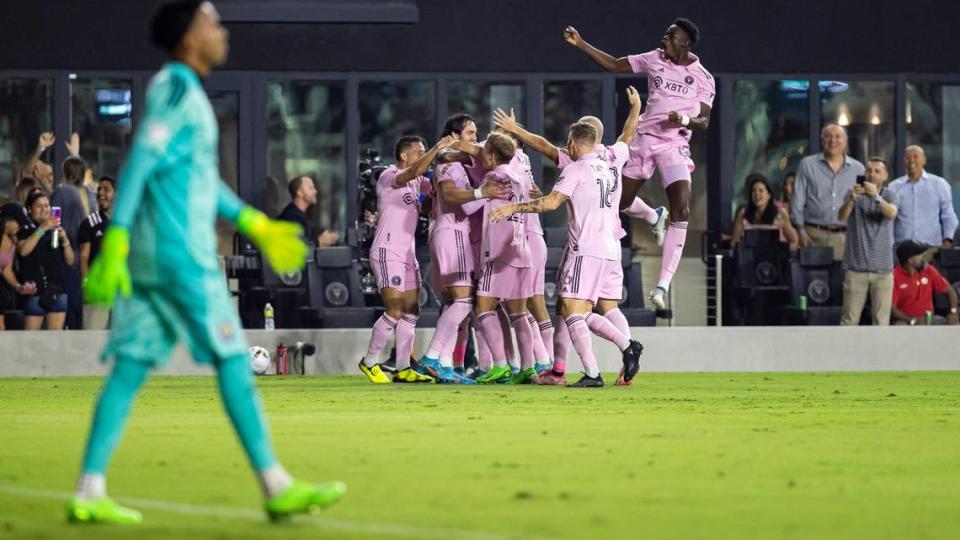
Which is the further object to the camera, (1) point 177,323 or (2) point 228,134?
(2) point 228,134

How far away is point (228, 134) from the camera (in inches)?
990

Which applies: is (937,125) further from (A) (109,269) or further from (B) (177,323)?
(A) (109,269)

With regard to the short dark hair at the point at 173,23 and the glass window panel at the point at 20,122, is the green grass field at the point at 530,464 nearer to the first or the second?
the short dark hair at the point at 173,23

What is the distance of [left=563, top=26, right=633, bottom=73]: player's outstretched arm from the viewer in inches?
643

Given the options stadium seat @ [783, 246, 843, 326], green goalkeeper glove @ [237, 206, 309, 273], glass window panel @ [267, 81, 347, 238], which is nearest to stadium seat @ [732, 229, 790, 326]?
stadium seat @ [783, 246, 843, 326]

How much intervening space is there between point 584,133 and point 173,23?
8285mm

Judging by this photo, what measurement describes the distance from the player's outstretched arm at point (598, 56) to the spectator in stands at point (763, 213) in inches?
215

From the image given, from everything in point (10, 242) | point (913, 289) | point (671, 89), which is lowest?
point (913, 289)

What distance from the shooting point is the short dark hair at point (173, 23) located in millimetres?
7125

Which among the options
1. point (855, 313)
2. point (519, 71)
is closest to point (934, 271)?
point (855, 313)

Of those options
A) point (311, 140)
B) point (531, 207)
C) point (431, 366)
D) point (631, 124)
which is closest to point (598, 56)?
point (631, 124)

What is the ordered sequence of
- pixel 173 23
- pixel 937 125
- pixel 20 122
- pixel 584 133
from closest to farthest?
pixel 173 23 → pixel 584 133 → pixel 20 122 → pixel 937 125

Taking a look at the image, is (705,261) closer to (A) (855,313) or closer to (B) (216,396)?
(A) (855,313)

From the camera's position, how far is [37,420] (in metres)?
12.5
